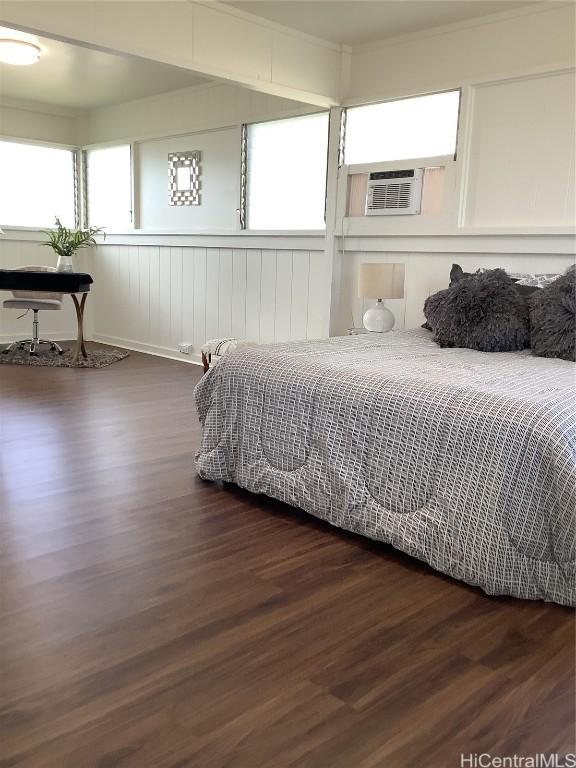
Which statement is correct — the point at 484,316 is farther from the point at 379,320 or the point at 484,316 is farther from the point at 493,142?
the point at 493,142

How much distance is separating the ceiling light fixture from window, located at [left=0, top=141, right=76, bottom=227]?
228cm

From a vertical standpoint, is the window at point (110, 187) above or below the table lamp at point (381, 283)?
above

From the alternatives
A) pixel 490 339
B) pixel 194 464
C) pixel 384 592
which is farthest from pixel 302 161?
pixel 384 592

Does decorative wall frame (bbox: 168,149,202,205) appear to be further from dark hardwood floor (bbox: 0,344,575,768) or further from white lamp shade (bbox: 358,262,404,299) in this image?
dark hardwood floor (bbox: 0,344,575,768)

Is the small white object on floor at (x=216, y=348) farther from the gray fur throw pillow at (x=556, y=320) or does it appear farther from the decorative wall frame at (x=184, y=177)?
the gray fur throw pillow at (x=556, y=320)

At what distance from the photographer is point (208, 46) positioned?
390 cm

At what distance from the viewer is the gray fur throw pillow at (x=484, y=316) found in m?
3.35

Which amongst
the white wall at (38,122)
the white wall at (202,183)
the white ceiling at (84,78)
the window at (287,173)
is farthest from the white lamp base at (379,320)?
the white wall at (38,122)

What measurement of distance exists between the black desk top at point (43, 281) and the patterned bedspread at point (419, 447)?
10.9 feet

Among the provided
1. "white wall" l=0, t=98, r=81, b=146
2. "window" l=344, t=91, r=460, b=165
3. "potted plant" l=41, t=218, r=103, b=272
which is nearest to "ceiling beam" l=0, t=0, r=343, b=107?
"window" l=344, t=91, r=460, b=165

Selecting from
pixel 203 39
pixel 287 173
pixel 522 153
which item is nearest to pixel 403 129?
pixel 522 153

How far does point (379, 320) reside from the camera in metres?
4.34

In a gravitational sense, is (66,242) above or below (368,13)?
below

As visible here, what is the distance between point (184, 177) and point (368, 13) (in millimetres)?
2673
